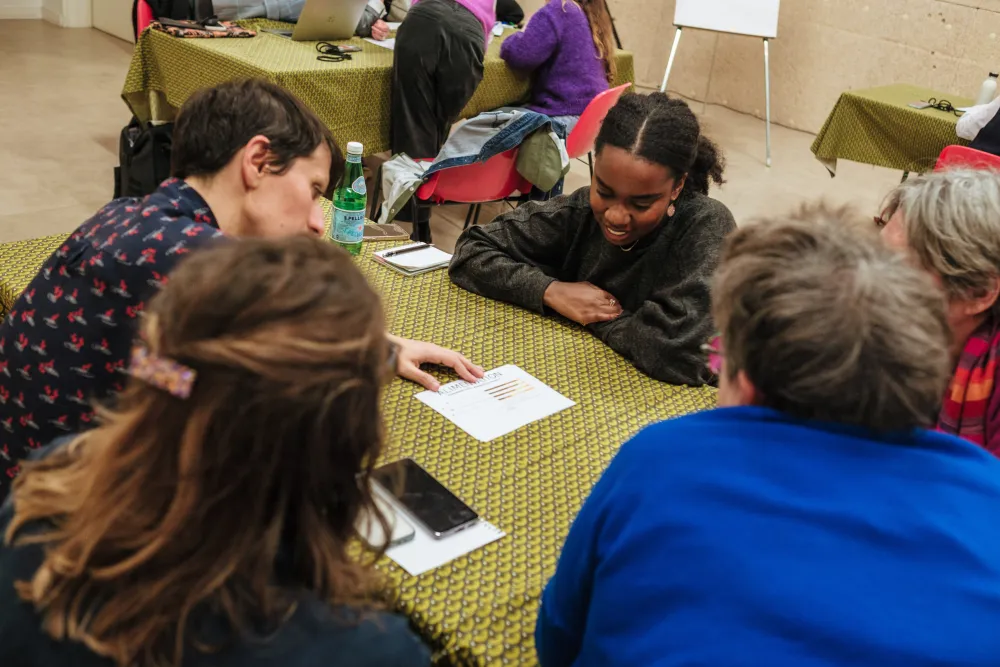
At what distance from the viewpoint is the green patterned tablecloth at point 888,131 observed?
12.8 ft

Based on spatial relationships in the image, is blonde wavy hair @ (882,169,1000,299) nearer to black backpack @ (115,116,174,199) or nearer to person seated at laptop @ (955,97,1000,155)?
person seated at laptop @ (955,97,1000,155)

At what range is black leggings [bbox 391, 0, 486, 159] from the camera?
11.6ft

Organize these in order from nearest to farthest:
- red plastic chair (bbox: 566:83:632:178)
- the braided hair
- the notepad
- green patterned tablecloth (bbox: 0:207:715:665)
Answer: green patterned tablecloth (bbox: 0:207:715:665) → the braided hair → the notepad → red plastic chair (bbox: 566:83:632:178)

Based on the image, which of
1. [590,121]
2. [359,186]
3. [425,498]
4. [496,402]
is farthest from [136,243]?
[590,121]

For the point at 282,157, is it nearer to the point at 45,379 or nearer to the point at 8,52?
the point at 45,379

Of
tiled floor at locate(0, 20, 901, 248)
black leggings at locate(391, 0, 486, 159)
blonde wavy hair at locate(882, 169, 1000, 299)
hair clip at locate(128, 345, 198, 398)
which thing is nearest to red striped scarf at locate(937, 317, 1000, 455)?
blonde wavy hair at locate(882, 169, 1000, 299)

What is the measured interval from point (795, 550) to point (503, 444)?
0.71m

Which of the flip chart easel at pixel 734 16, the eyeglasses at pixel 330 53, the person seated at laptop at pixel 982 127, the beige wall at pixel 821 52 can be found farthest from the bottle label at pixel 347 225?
the beige wall at pixel 821 52

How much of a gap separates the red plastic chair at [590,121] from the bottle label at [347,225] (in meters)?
1.34

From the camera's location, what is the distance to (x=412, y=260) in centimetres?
211

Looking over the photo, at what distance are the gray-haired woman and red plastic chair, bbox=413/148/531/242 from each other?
190 cm

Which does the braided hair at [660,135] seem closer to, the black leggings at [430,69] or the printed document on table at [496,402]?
the printed document on table at [496,402]

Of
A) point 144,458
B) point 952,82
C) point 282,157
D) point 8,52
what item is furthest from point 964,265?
point 8,52

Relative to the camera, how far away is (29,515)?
79 centimetres
